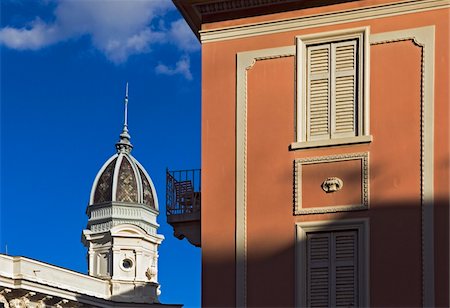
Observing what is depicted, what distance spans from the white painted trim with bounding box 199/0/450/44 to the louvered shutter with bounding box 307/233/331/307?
3.64 m

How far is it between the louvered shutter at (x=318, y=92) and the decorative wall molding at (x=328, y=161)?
426 mm

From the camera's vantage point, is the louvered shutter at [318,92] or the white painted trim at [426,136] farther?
the louvered shutter at [318,92]

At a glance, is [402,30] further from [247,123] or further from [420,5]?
[247,123]

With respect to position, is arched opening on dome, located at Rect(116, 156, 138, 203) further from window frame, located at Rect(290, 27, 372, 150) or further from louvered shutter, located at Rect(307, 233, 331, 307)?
louvered shutter, located at Rect(307, 233, 331, 307)

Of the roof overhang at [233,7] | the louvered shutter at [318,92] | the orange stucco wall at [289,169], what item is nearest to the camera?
the orange stucco wall at [289,169]

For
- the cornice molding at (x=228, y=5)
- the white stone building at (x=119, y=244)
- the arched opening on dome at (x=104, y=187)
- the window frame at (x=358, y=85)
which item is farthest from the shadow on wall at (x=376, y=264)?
the arched opening on dome at (x=104, y=187)

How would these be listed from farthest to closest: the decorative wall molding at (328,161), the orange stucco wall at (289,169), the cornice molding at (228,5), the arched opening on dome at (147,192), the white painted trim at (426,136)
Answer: the arched opening on dome at (147,192) < the cornice molding at (228,5) < the decorative wall molding at (328,161) < the orange stucco wall at (289,169) < the white painted trim at (426,136)

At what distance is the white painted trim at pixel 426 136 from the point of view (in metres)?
17.8

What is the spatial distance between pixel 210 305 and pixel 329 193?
2.73 m

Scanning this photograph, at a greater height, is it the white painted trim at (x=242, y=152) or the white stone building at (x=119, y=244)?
the white stone building at (x=119, y=244)

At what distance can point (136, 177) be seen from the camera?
7431cm

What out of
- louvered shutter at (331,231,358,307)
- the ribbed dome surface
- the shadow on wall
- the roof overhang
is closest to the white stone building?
the ribbed dome surface

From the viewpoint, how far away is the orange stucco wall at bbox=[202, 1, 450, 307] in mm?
18094

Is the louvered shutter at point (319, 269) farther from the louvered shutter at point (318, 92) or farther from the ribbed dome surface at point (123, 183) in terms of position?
the ribbed dome surface at point (123, 183)
